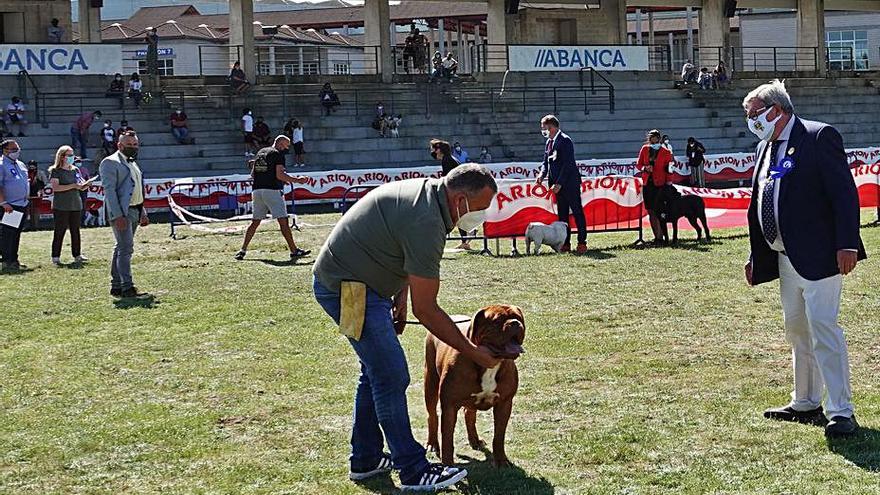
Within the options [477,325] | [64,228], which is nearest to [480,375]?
[477,325]

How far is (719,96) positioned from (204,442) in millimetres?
36495

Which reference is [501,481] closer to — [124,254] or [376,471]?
[376,471]

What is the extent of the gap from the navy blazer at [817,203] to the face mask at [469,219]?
2020mm

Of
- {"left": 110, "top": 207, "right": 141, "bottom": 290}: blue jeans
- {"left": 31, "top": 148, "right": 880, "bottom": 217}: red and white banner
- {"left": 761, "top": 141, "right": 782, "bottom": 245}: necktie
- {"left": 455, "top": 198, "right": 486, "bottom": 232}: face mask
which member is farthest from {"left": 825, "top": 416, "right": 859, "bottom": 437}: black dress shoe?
{"left": 31, "top": 148, "right": 880, "bottom": 217}: red and white banner

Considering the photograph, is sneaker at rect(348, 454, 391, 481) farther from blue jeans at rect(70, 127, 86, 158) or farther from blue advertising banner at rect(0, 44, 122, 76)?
blue advertising banner at rect(0, 44, 122, 76)

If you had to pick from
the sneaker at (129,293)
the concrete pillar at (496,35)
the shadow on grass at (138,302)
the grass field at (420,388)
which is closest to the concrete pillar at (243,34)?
the concrete pillar at (496,35)

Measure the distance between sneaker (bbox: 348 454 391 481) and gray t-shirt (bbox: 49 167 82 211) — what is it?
11.8 m

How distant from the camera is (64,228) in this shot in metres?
17.2

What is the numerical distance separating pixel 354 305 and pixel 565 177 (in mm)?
11068

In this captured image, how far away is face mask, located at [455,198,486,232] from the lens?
5.66 m

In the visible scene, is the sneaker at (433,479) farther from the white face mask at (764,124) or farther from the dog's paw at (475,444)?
the white face mask at (764,124)

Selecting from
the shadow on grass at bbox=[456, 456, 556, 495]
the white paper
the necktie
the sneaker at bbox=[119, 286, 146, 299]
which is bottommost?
the shadow on grass at bbox=[456, 456, 556, 495]

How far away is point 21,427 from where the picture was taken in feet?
25.0

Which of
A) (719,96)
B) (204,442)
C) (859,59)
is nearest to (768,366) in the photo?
(204,442)
